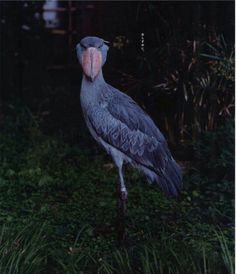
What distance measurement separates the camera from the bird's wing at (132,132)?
11.4 ft

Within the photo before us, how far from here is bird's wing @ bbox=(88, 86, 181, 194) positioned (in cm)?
349

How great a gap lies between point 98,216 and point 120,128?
0.60 m

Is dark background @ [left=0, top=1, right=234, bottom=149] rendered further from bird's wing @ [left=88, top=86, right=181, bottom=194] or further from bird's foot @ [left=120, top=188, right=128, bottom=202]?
bird's foot @ [left=120, top=188, right=128, bottom=202]

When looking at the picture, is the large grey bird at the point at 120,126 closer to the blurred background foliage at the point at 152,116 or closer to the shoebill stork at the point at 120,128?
the shoebill stork at the point at 120,128

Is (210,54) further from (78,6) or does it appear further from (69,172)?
(69,172)

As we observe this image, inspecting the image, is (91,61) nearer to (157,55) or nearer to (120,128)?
(120,128)

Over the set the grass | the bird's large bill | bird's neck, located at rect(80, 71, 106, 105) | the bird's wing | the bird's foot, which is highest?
the bird's large bill

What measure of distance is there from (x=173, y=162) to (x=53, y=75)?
1.01 meters

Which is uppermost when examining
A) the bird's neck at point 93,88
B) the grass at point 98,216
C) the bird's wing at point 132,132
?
the bird's neck at point 93,88

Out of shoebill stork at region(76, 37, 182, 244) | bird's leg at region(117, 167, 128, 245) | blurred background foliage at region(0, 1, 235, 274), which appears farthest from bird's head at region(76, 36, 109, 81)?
bird's leg at region(117, 167, 128, 245)

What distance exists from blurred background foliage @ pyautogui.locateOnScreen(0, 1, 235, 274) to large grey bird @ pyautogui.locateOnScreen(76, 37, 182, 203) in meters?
0.15

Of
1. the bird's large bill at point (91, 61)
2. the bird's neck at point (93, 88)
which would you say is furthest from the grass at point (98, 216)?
the bird's large bill at point (91, 61)

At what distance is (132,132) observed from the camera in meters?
3.55

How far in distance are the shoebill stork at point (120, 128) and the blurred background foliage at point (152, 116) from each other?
14 centimetres
